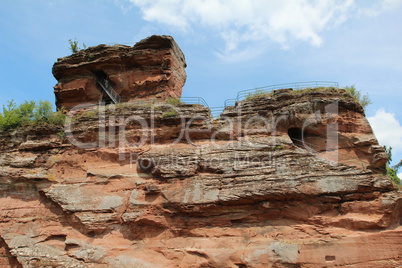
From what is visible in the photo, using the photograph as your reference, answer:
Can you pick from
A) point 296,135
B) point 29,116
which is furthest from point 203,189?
point 29,116

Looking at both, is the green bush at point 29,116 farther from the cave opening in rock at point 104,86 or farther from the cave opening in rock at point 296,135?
the cave opening in rock at point 296,135

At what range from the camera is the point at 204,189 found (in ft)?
42.2

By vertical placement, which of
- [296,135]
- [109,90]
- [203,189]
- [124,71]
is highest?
[124,71]

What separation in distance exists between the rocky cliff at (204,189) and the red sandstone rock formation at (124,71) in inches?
162

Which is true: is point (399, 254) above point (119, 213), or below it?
below

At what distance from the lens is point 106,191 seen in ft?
45.8

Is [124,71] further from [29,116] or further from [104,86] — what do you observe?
[29,116]

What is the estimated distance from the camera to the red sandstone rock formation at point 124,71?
20.0m

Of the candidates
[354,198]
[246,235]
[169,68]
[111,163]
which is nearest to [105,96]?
[169,68]

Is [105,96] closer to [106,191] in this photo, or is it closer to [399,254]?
[106,191]

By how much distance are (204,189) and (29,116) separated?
10.3 metres

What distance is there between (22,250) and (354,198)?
12.1 metres

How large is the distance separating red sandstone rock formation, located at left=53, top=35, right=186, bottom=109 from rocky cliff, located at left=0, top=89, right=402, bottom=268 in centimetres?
410

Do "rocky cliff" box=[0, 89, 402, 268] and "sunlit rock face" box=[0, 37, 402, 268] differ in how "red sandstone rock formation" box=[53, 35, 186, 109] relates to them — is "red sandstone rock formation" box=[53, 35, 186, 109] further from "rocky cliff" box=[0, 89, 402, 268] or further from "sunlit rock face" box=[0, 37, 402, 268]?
"rocky cliff" box=[0, 89, 402, 268]
